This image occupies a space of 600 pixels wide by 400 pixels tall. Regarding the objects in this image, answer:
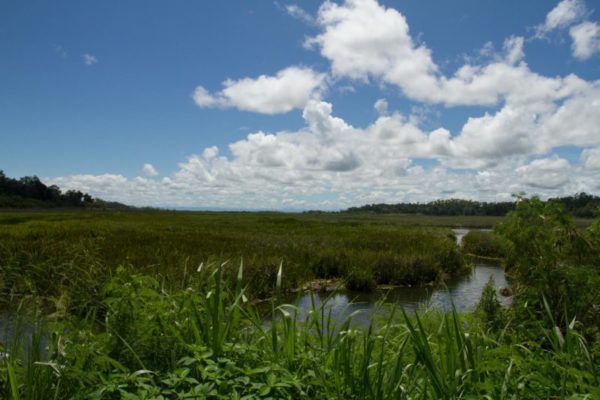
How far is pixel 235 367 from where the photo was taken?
2.61 meters

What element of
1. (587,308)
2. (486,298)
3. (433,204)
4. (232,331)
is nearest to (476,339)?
(232,331)

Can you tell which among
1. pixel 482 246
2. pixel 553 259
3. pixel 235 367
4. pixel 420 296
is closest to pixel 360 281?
pixel 420 296

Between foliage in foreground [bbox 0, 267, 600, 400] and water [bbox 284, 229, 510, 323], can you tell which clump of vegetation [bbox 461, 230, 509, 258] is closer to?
water [bbox 284, 229, 510, 323]

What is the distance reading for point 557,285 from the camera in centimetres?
558

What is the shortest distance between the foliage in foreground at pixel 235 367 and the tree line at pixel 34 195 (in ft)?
305

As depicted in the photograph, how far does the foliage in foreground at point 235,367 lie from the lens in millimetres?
2574

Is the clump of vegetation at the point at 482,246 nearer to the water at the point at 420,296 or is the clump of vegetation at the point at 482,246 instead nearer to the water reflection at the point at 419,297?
the water at the point at 420,296

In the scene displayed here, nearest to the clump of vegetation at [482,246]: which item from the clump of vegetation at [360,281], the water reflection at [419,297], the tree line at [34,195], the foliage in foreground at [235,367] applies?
the water reflection at [419,297]

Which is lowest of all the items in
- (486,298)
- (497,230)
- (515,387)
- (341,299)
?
(341,299)

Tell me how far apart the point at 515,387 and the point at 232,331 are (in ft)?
6.58

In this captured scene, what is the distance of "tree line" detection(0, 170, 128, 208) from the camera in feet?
280

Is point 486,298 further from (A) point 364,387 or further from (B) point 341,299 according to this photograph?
(A) point 364,387

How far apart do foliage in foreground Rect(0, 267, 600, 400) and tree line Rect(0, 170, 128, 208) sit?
92.9 meters

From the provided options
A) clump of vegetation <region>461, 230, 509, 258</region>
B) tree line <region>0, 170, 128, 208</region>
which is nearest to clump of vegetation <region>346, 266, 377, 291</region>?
clump of vegetation <region>461, 230, 509, 258</region>
